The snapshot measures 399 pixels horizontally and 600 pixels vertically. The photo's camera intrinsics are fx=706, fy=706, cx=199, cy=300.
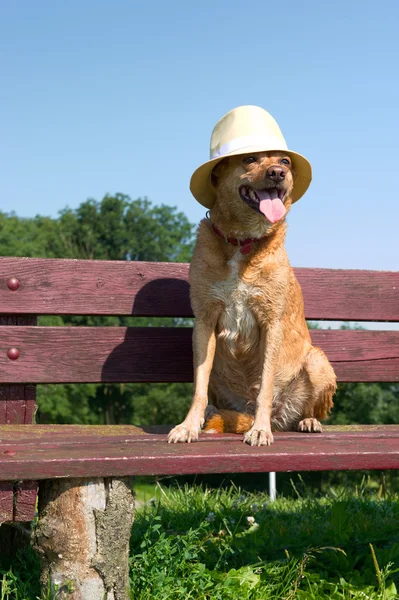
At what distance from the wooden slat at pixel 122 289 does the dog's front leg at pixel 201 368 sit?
2.00 feet

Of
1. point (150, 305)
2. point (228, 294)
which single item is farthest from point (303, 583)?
point (150, 305)

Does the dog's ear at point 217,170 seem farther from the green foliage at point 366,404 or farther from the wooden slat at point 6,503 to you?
the green foliage at point 366,404

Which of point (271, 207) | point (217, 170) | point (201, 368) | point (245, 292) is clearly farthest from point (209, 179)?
point (201, 368)

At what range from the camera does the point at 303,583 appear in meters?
2.95

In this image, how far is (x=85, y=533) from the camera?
2453 mm

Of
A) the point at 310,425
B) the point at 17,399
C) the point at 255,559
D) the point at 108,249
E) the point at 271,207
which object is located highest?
the point at 108,249

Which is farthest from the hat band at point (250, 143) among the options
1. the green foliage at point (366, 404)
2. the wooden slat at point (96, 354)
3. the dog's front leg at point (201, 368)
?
the green foliage at point (366, 404)

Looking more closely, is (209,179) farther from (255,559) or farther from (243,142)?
(255,559)

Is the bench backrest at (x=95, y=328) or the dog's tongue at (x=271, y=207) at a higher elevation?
the dog's tongue at (x=271, y=207)

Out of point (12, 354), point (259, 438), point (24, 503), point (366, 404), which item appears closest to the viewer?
point (259, 438)

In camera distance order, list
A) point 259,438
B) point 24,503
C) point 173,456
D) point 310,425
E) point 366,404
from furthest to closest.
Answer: point 366,404 < point 310,425 < point 24,503 < point 259,438 < point 173,456

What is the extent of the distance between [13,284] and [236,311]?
116cm

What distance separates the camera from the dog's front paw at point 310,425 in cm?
327

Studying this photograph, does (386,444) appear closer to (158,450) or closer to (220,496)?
(158,450)
